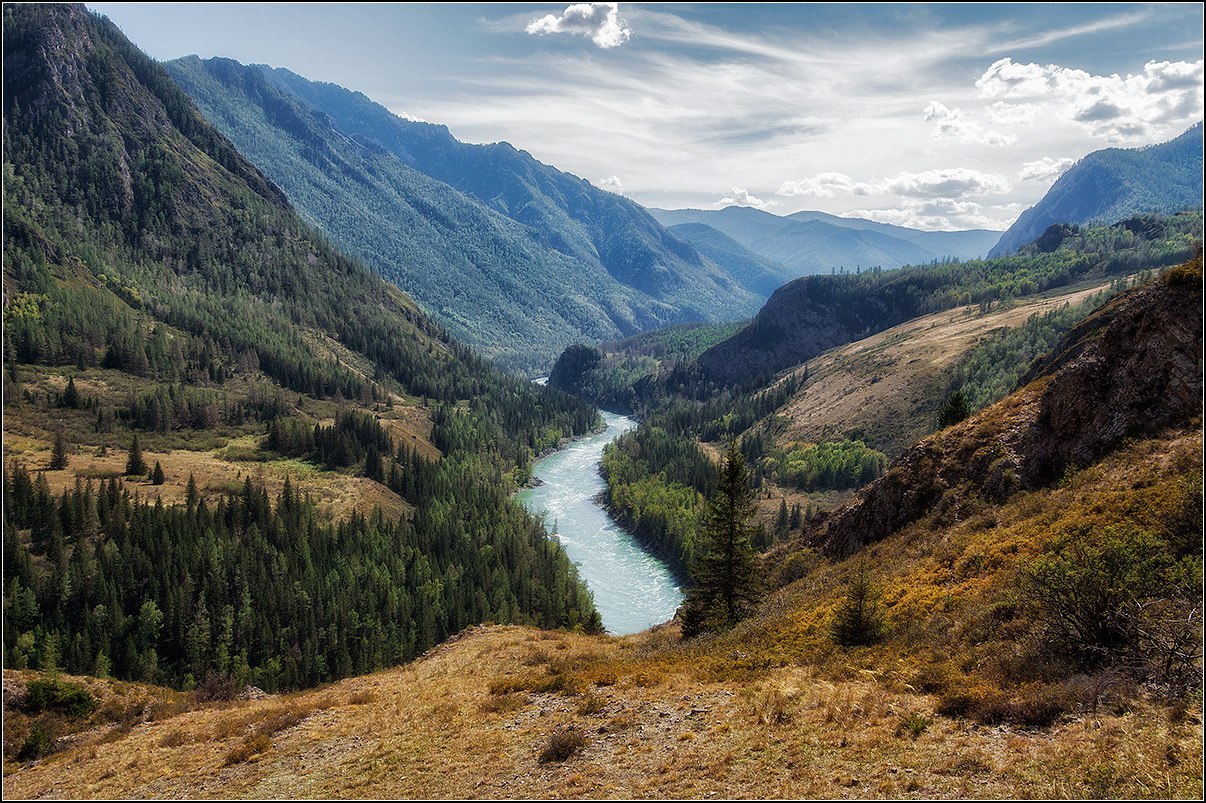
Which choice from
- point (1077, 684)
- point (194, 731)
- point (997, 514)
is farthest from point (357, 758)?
point (997, 514)

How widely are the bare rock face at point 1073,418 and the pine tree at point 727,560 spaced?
990cm

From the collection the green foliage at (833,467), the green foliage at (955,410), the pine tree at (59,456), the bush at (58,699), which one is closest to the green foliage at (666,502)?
the green foliage at (833,467)

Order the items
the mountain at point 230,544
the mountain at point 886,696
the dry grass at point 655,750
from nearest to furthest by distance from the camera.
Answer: the dry grass at point 655,750 < the mountain at point 886,696 < the mountain at point 230,544

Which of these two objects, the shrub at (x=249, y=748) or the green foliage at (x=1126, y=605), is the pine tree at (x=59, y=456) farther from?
the green foliage at (x=1126, y=605)

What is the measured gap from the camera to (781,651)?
3019 cm

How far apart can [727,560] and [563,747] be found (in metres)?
27.4

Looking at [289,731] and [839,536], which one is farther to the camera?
[839,536]

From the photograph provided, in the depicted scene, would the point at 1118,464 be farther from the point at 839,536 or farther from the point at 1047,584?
the point at 839,536

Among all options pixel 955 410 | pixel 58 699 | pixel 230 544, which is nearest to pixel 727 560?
pixel 955 410

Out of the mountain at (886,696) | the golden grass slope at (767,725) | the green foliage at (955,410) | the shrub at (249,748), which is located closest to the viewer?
the golden grass slope at (767,725)

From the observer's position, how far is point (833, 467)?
594ft

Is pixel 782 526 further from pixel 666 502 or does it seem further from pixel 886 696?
pixel 886 696

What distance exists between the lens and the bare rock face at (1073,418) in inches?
1241

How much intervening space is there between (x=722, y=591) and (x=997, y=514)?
793 inches
